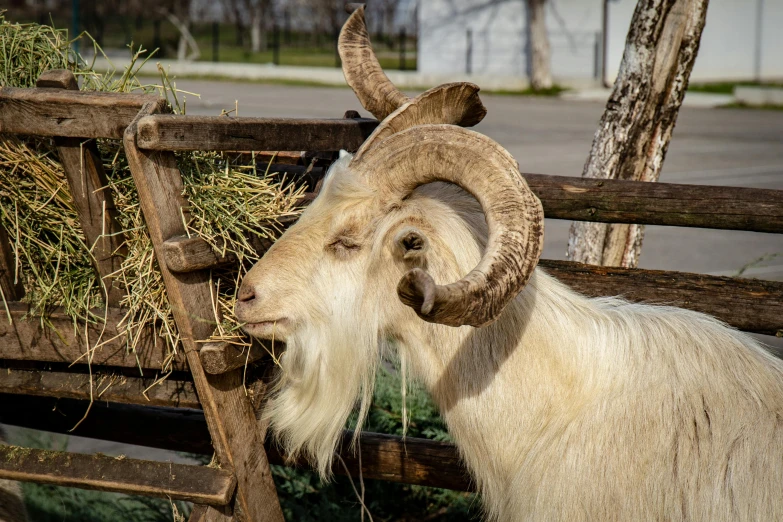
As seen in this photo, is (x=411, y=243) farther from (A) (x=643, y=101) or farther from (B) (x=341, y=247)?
(A) (x=643, y=101)

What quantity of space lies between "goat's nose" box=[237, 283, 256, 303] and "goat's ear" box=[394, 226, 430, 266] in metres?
0.57

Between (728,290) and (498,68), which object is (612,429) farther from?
(498,68)

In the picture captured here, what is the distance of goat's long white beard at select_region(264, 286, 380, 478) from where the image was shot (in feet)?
10.9

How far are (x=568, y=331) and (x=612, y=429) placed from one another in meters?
0.40

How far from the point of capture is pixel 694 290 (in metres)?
4.11

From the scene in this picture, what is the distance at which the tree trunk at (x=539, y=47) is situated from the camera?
31484 millimetres

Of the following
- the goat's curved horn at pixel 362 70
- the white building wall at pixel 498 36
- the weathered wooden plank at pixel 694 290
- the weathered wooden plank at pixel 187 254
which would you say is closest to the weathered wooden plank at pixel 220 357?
the weathered wooden plank at pixel 187 254

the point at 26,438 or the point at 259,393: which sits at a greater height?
the point at 259,393

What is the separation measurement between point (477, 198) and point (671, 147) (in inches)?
682

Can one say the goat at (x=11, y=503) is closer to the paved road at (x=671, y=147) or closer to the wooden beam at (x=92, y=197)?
the wooden beam at (x=92, y=197)

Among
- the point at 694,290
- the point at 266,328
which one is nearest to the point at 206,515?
the point at 266,328

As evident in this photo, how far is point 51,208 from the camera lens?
342cm

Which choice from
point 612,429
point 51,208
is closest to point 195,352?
point 51,208

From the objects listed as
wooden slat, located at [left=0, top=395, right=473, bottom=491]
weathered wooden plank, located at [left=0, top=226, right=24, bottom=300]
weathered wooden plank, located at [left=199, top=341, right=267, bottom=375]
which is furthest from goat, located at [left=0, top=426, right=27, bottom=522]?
weathered wooden plank, located at [left=199, top=341, right=267, bottom=375]
